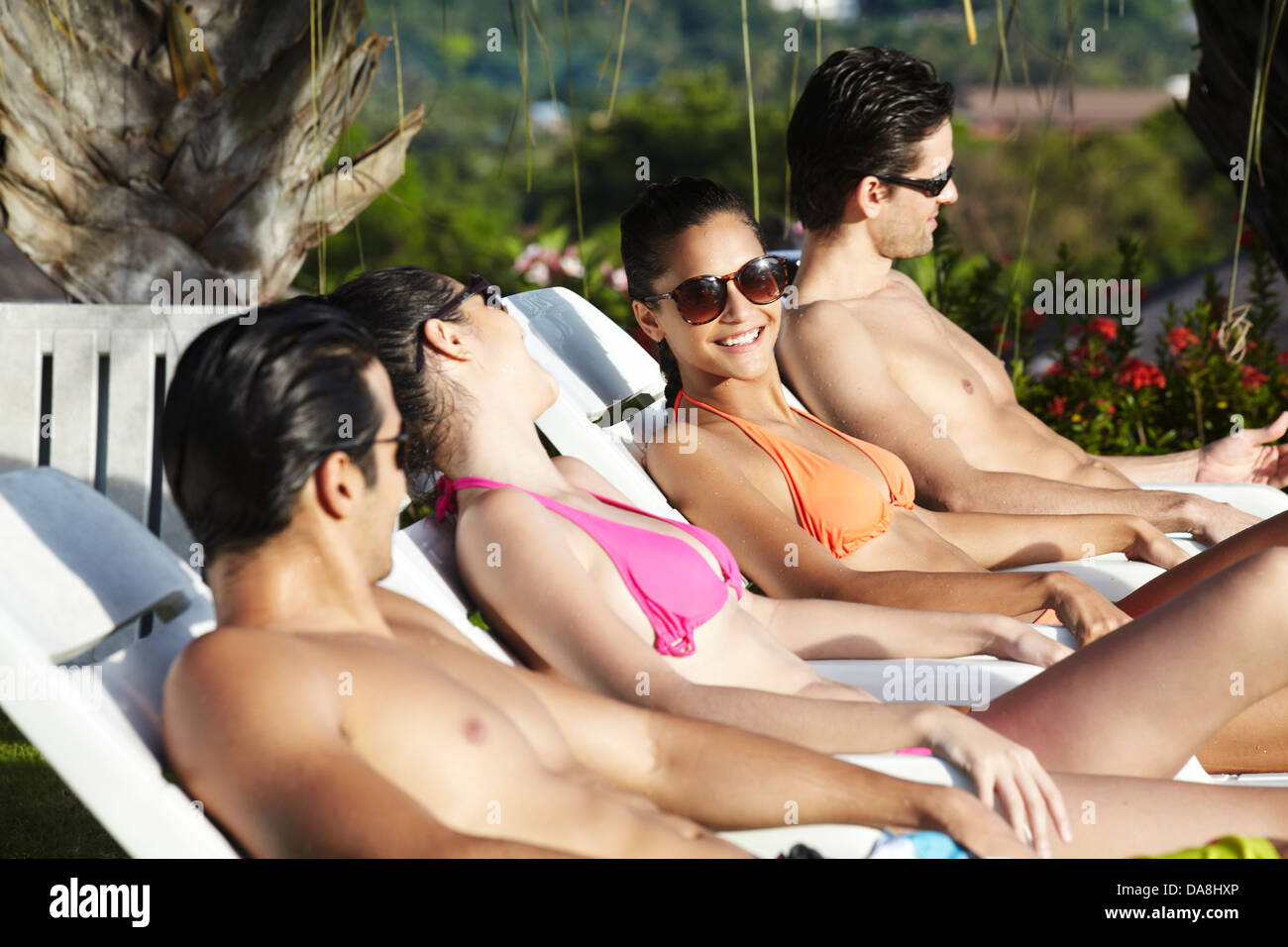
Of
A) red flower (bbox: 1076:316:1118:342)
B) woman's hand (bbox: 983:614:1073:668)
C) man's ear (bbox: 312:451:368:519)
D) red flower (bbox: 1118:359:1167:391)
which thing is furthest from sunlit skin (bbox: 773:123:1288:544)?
man's ear (bbox: 312:451:368:519)

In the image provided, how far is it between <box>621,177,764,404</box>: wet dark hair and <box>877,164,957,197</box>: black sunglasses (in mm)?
877

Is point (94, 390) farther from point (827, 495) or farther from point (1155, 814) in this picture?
point (1155, 814)

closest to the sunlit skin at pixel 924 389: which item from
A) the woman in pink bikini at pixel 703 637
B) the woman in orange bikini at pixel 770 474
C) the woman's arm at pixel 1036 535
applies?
the woman's arm at pixel 1036 535

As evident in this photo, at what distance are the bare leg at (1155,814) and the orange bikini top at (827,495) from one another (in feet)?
3.89

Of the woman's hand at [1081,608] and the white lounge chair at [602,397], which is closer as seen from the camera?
the woman's hand at [1081,608]

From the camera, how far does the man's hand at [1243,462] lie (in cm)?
464

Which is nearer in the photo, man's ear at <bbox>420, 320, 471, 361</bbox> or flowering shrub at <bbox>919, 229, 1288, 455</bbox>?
man's ear at <bbox>420, 320, 471, 361</bbox>

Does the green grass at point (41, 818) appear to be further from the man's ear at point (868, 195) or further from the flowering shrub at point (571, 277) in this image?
the flowering shrub at point (571, 277)

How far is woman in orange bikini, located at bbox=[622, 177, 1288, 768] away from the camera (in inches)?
121

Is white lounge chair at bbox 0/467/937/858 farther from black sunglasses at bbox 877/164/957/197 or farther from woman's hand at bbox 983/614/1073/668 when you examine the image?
black sunglasses at bbox 877/164/957/197

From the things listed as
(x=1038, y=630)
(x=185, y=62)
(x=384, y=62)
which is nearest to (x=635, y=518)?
(x=1038, y=630)

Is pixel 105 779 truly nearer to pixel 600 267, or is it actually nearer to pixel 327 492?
pixel 327 492

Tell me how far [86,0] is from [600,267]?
385 centimetres

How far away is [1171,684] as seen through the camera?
7.48 feet
